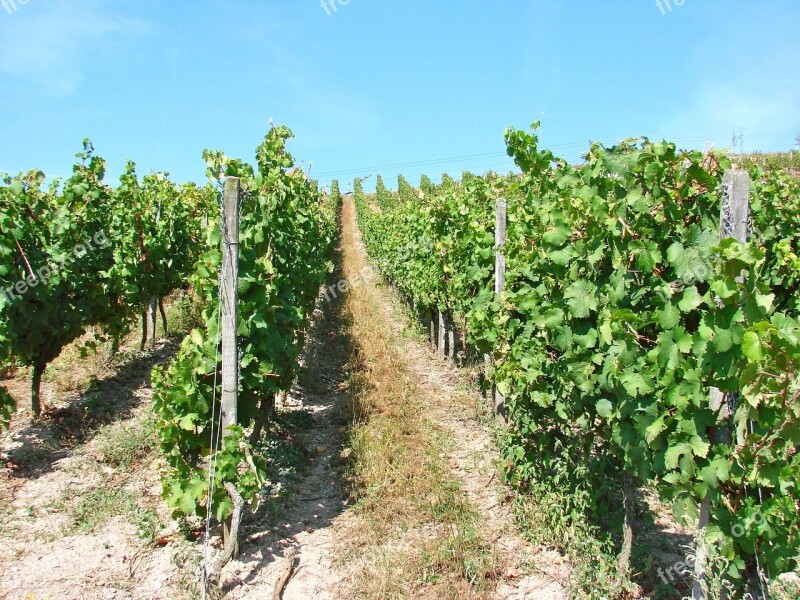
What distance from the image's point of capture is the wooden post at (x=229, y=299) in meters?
3.96

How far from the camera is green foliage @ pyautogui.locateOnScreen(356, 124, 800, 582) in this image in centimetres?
234

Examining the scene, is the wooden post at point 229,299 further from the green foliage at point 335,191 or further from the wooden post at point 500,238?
the green foliage at point 335,191

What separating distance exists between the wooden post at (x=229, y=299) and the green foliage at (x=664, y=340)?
2051 millimetres

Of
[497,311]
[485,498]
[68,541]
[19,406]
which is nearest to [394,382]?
[497,311]

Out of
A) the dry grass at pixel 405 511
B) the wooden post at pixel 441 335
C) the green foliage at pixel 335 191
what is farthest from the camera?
the green foliage at pixel 335 191

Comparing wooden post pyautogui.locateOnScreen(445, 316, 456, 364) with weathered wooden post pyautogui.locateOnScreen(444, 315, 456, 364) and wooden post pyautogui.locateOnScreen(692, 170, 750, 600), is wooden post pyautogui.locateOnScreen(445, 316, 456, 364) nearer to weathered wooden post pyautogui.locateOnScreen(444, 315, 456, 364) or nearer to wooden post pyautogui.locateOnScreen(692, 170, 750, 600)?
weathered wooden post pyautogui.locateOnScreen(444, 315, 456, 364)

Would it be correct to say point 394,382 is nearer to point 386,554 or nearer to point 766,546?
point 386,554

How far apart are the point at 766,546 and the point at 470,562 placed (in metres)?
1.72

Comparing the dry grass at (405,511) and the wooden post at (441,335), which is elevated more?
the wooden post at (441,335)

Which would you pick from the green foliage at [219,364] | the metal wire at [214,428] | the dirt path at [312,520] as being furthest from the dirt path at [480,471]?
the metal wire at [214,428]

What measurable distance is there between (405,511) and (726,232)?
3016 millimetres

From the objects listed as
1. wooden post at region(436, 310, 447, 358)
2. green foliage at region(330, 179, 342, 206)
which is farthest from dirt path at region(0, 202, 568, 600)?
green foliage at region(330, 179, 342, 206)

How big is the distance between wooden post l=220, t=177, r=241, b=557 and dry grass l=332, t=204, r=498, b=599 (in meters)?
0.97

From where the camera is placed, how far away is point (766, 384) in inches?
86.9
